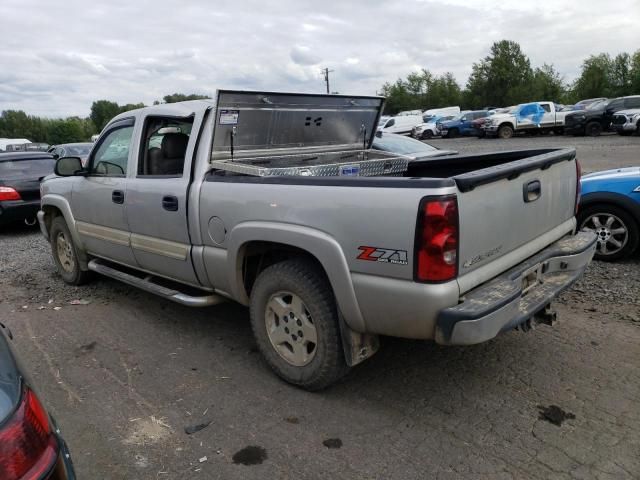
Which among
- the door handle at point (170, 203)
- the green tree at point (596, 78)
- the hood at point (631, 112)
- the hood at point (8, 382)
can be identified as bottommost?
the hood at point (8, 382)

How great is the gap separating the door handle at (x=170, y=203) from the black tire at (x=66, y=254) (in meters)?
2.07

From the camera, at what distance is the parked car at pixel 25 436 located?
1521mm

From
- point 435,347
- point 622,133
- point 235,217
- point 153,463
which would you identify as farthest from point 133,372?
point 622,133

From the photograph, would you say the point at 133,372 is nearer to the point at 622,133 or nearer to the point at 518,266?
the point at 518,266

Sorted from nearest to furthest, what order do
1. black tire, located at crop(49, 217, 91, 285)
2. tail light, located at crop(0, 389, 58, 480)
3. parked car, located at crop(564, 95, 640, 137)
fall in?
tail light, located at crop(0, 389, 58, 480) < black tire, located at crop(49, 217, 91, 285) < parked car, located at crop(564, 95, 640, 137)

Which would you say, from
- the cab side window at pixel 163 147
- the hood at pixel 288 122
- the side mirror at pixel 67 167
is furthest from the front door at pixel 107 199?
the hood at pixel 288 122

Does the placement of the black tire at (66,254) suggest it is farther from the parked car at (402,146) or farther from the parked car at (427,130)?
the parked car at (427,130)

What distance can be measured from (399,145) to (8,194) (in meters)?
6.92

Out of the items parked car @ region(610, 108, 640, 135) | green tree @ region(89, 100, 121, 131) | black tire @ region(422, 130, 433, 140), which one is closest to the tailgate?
parked car @ region(610, 108, 640, 135)

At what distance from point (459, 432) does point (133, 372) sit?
7.63 ft

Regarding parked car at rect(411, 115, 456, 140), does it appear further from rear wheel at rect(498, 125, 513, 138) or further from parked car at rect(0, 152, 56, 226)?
parked car at rect(0, 152, 56, 226)

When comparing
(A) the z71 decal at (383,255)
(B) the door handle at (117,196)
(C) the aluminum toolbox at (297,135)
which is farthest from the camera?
(B) the door handle at (117,196)

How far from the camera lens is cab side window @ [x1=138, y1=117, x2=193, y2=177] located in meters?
4.39

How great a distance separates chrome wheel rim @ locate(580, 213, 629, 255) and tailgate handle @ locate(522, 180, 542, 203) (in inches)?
104
